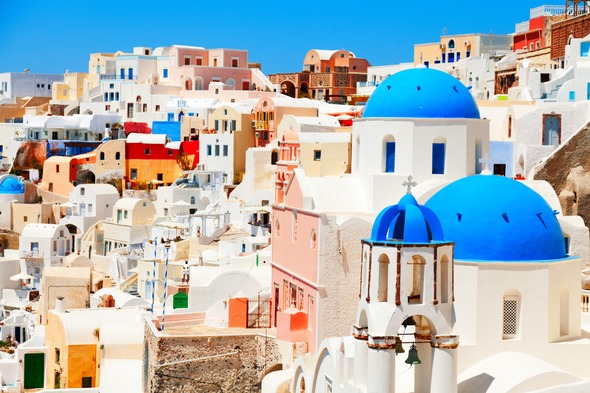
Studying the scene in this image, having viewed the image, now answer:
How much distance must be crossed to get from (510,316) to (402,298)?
357cm

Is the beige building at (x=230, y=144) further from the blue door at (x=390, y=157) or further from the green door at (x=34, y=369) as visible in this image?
the blue door at (x=390, y=157)

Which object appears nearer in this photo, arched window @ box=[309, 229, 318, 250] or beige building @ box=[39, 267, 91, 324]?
arched window @ box=[309, 229, 318, 250]

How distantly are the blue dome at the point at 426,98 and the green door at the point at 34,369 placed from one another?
43.5 feet

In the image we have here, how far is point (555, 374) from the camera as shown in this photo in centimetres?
2045

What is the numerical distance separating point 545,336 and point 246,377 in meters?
7.14

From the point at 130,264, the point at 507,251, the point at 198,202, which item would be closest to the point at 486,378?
the point at 507,251

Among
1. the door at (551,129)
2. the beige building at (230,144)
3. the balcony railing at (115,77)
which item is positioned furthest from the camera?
the balcony railing at (115,77)

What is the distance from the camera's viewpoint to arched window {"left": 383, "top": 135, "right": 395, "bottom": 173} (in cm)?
2691

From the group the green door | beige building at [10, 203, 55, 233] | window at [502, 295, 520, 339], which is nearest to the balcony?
beige building at [10, 203, 55, 233]

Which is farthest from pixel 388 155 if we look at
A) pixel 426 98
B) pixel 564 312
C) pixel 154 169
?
pixel 154 169

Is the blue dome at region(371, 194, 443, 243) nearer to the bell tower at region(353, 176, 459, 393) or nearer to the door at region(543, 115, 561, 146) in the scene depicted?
the bell tower at region(353, 176, 459, 393)

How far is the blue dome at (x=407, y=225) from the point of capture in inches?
765

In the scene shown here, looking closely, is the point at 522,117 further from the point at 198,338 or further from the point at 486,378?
the point at 486,378

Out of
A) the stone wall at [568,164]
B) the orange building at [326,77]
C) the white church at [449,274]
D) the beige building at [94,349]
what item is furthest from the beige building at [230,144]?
the white church at [449,274]
